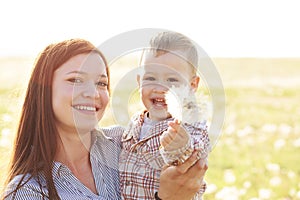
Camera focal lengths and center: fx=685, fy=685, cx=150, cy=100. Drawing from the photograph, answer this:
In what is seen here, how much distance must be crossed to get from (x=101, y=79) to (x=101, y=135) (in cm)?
28

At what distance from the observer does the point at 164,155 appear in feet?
7.07

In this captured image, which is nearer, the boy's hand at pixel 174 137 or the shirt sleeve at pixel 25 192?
the boy's hand at pixel 174 137

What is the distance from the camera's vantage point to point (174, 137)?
200cm

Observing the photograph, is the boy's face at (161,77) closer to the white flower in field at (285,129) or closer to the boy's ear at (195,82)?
the boy's ear at (195,82)

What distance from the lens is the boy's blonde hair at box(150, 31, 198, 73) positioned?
2287 millimetres

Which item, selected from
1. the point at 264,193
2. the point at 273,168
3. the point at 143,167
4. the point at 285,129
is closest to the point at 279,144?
the point at 285,129

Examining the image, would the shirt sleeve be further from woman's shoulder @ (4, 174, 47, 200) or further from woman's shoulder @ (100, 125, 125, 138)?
woman's shoulder @ (100, 125, 125, 138)

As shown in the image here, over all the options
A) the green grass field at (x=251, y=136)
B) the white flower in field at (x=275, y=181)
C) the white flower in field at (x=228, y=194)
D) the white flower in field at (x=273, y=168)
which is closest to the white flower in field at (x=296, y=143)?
the green grass field at (x=251, y=136)

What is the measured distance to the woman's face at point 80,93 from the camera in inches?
87.2

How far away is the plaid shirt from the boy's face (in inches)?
3.2

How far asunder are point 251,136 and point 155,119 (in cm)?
367

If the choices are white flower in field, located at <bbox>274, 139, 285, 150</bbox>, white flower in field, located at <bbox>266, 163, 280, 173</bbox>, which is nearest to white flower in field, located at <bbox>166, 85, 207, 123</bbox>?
white flower in field, located at <bbox>266, 163, 280, 173</bbox>

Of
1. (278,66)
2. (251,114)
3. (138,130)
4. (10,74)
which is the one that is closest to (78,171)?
(138,130)

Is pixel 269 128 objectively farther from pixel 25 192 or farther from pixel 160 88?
pixel 25 192
